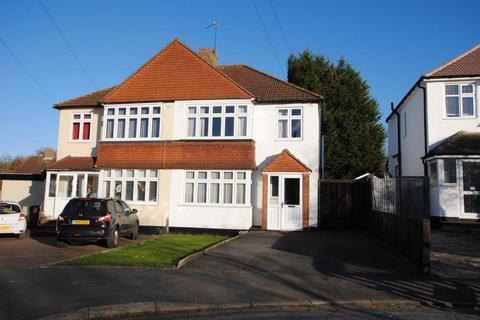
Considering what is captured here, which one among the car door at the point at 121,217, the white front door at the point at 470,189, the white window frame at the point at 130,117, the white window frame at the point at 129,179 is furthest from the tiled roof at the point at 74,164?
the white front door at the point at 470,189

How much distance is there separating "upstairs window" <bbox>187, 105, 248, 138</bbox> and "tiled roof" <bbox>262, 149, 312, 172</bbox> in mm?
1881

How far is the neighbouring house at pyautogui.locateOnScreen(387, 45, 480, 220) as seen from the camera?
63.1 feet

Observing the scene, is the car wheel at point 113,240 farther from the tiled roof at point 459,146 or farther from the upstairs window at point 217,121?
the tiled roof at point 459,146

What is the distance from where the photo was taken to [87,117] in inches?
918

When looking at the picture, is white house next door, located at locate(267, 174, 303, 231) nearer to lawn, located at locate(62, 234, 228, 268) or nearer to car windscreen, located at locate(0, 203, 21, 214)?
lawn, located at locate(62, 234, 228, 268)

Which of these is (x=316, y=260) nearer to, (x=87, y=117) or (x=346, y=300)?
(x=346, y=300)

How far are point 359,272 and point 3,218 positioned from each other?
1330cm

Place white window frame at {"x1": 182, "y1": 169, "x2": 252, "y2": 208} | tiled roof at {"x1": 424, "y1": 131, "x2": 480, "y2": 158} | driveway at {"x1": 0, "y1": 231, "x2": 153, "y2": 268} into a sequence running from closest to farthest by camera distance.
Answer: driveway at {"x1": 0, "y1": 231, "x2": 153, "y2": 268}, tiled roof at {"x1": 424, "y1": 131, "x2": 480, "y2": 158}, white window frame at {"x1": 182, "y1": 169, "x2": 252, "y2": 208}

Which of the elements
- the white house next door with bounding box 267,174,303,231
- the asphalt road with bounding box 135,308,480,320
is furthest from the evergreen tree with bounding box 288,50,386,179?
the asphalt road with bounding box 135,308,480,320

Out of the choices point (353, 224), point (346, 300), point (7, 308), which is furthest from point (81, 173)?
point (346, 300)

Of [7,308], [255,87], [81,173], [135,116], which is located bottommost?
[7,308]

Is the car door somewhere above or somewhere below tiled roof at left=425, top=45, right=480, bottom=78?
below

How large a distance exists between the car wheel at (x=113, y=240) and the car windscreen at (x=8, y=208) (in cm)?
488

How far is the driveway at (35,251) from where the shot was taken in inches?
461
